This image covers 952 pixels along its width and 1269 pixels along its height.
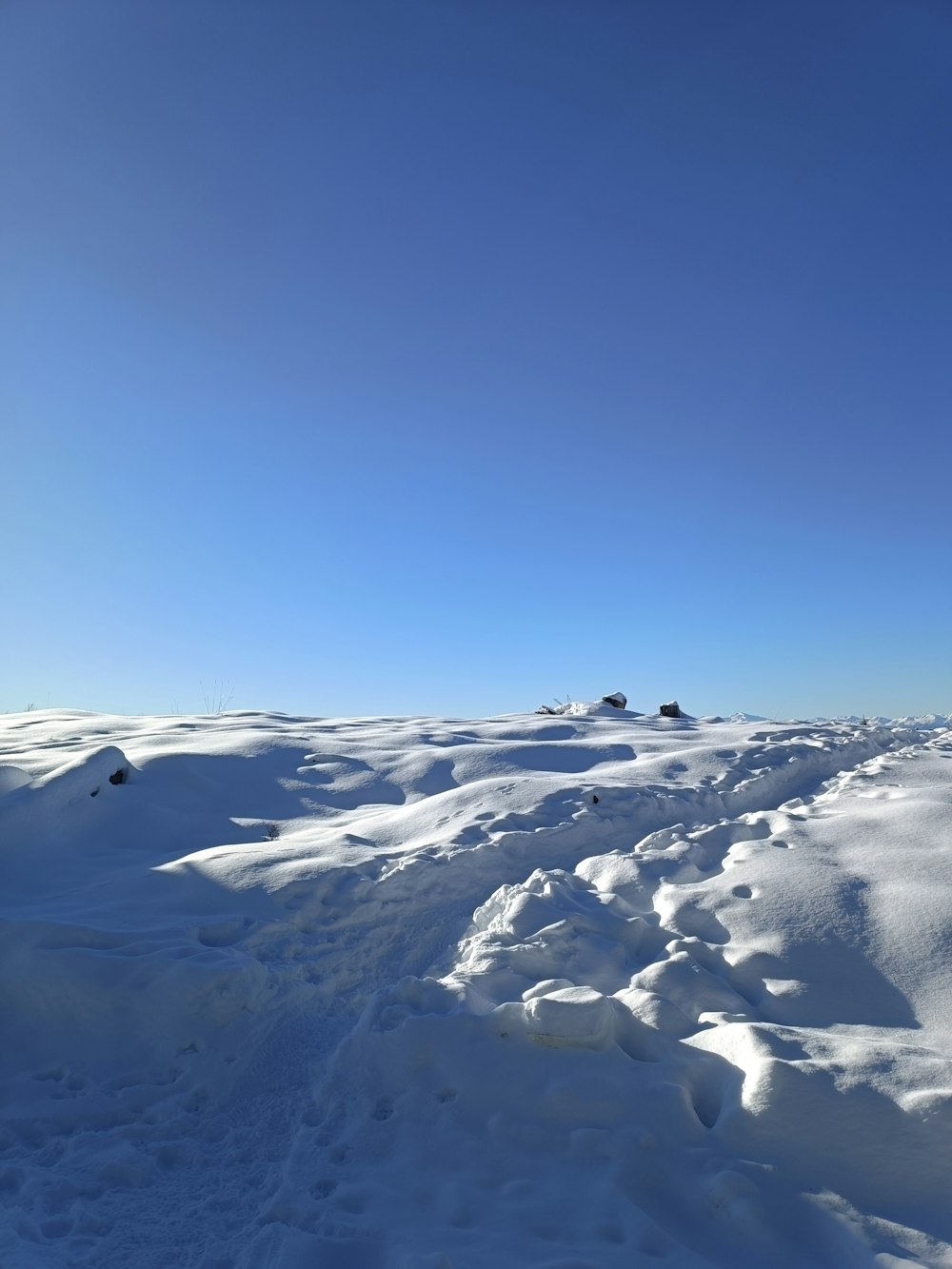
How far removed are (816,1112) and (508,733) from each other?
680cm

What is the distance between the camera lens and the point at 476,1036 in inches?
107

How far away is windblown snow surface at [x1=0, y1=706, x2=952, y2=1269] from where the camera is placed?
203cm

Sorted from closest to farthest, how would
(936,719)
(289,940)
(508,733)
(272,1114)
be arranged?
(272,1114) → (289,940) → (508,733) → (936,719)

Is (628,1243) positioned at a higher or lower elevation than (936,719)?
lower

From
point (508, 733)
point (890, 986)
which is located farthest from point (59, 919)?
point (508, 733)

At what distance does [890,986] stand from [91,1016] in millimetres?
3298

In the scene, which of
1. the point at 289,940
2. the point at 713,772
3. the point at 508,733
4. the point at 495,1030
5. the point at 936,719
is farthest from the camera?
the point at 936,719

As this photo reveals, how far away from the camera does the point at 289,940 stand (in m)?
3.56

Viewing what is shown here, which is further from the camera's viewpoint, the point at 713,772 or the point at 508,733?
the point at 508,733

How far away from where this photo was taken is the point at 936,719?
1614 cm

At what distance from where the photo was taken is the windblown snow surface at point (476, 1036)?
203 cm

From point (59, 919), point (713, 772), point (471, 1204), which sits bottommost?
point (471, 1204)

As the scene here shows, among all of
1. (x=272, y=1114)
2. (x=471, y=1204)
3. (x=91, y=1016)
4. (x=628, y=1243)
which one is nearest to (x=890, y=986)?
(x=628, y=1243)

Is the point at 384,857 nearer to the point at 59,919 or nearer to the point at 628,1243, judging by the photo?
the point at 59,919
